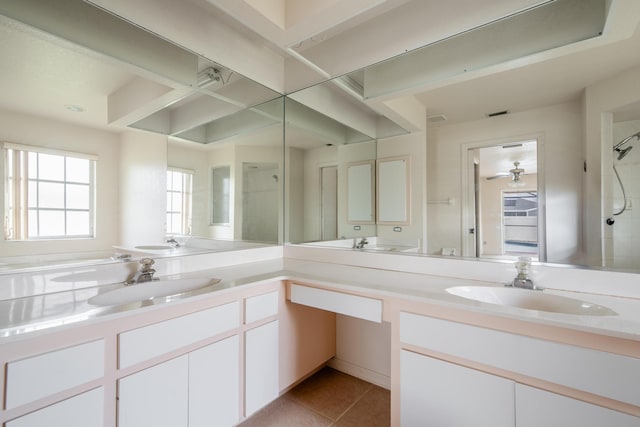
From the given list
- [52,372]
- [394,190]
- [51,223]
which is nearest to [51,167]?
[51,223]

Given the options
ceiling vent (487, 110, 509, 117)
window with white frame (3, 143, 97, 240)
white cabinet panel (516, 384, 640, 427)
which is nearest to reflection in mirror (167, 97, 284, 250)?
window with white frame (3, 143, 97, 240)

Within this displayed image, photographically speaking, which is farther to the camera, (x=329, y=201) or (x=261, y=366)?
(x=329, y=201)

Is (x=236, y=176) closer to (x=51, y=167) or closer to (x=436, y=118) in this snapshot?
(x=51, y=167)

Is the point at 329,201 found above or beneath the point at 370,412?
above

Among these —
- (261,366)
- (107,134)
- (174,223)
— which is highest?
(107,134)

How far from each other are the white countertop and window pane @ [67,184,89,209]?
0.41m

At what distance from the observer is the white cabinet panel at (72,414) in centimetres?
82

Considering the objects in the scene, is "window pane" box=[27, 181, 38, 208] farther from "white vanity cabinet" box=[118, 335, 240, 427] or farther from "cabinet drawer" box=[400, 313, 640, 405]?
"cabinet drawer" box=[400, 313, 640, 405]

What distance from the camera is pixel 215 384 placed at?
1322 mm

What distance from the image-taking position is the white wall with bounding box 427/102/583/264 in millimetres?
1435

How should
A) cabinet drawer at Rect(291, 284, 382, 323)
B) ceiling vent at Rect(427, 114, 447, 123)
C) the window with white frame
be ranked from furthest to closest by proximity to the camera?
ceiling vent at Rect(427, 114, 447, 123) < cabinet drawer at Rect(291, 284, 382, 323) < the window with white frame

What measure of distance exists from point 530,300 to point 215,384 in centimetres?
155

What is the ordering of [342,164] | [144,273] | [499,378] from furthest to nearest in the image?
[342,164]
[144,273]
[499,378]

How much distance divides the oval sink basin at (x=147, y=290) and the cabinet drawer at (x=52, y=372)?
0.92ft
